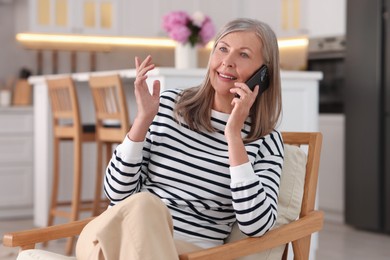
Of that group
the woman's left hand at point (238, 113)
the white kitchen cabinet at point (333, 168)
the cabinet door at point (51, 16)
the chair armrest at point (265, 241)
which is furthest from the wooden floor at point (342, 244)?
the woman's left hand at point (238, 113)

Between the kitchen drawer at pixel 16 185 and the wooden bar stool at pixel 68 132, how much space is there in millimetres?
827

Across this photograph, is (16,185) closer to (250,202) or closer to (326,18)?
(326,18)

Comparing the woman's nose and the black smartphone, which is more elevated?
the woman's nose

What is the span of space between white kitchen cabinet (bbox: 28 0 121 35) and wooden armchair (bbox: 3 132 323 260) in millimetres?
4117

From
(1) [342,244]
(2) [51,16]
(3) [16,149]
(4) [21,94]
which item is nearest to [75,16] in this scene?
(2) [51,16]

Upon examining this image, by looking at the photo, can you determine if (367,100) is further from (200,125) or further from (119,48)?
(200,125)

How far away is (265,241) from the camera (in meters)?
1.94

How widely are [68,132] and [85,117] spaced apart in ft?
2.16

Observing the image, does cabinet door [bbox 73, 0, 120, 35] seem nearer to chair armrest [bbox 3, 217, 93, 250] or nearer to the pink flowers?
the pink flowers

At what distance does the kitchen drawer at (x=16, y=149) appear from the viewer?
564 centimetres

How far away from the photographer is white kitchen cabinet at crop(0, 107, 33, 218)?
565 cm

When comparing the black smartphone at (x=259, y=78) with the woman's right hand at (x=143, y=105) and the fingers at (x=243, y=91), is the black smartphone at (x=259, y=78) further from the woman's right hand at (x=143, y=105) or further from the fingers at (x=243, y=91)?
the woman's right hand at (x=143, y=105)

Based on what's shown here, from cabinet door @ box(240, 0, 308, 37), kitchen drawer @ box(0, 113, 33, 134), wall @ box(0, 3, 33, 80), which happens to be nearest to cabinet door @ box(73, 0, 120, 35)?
wall @ box(0, 3, 33, 80)

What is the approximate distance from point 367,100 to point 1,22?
294 cm
